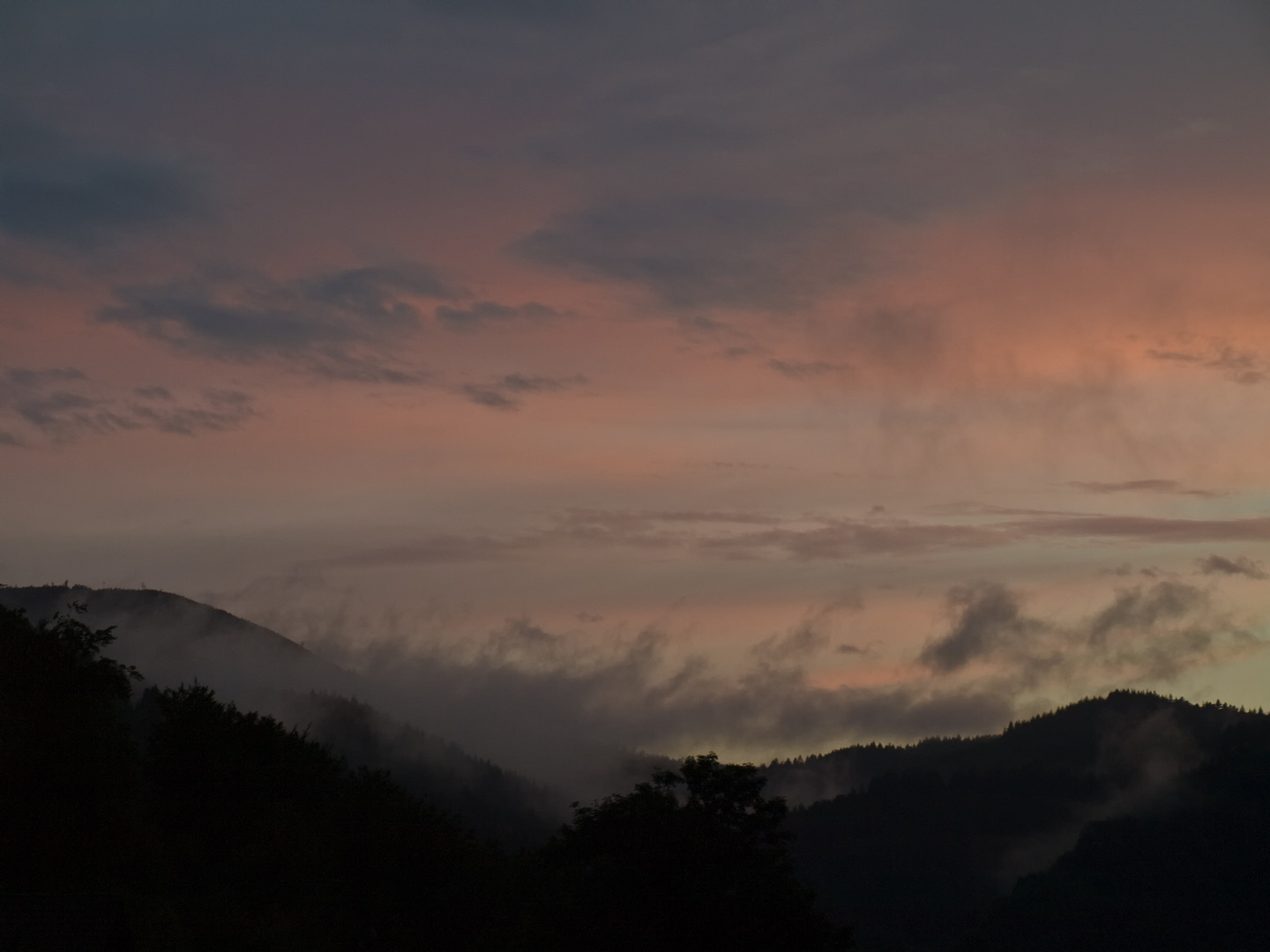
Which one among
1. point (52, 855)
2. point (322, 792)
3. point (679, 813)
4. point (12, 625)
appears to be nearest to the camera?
point (52, 855)

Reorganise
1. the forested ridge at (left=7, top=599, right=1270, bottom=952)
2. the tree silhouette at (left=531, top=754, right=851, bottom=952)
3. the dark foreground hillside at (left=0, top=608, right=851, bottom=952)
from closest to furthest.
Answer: the dark foreground hillside at (left=0, top=608, right=851, bottom=952) → the forested ridge at (left=7, top=599, right=1270, bottom=952) → the tree silhouette at (left=531, top=754, right=851, bottom=952)

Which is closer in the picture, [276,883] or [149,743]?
[276,883]

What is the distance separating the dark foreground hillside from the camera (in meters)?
50.1

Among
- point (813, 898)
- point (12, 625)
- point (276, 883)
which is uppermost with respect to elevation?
point (12, 625)

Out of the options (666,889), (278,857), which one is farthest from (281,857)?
(666,889)

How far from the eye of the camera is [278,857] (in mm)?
69500

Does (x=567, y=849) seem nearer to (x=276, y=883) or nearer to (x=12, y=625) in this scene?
(x=276, y=883)

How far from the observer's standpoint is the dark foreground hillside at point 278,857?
164ft

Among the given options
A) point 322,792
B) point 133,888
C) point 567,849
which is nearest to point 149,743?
point 322,792

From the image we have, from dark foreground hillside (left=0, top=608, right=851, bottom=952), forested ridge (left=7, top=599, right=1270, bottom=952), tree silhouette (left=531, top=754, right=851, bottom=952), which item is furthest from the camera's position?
tree silhouette (left=531, top=754, right=851, bottom=952)

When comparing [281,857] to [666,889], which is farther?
[281,857]

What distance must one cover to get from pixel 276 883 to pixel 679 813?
921 inches

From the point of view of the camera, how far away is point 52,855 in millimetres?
50656

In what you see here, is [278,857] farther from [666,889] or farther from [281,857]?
[666,889]
